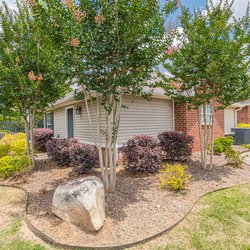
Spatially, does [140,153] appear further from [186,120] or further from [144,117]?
[186,120]

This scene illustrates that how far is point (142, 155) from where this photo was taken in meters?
6.18

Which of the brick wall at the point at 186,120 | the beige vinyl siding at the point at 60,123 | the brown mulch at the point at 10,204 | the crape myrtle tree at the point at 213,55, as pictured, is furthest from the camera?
the beige vinyl siding at the point at 60,123

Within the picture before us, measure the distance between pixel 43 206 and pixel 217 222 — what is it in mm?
3489

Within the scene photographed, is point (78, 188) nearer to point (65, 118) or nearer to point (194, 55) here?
point (194, 55)

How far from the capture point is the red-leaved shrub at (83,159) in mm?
6125

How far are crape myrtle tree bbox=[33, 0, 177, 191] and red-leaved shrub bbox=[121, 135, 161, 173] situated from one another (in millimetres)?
2057

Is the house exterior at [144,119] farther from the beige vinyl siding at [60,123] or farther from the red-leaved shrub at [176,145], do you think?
the red-leaved shrub at [176,145]

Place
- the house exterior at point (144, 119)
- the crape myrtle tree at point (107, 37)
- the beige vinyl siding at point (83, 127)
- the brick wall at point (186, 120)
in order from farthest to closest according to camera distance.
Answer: the brick wall at point (186, 120) → the beige vinyl siding at point (83, 127) → the house exterior at point (144, 119) → the crape myrtle tree at point (107, 37)

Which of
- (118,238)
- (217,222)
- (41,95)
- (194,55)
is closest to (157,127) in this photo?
(194,55)

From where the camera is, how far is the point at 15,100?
269 inches

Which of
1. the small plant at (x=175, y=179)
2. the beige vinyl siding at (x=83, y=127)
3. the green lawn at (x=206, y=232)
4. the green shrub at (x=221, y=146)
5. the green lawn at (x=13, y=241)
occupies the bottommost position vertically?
the green lawn at (x=13, y=241)

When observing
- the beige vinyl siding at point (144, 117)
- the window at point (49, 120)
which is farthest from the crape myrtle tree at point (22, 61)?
the window at point (49, 120)

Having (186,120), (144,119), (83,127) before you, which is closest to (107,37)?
(144,119)

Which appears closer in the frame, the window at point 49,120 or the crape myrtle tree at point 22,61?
the crape myrtle tree at point 22,61
